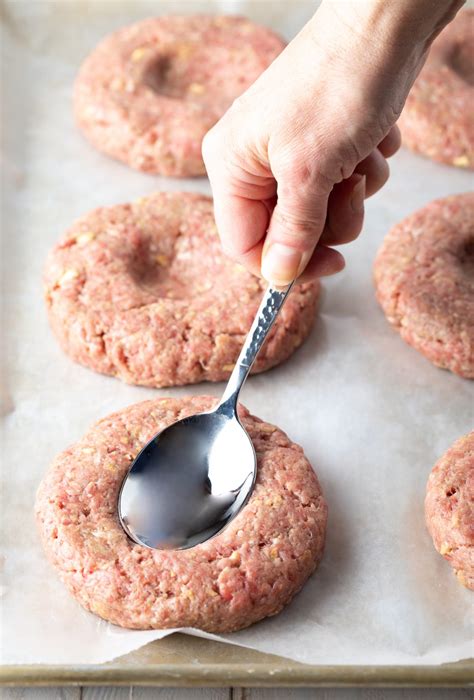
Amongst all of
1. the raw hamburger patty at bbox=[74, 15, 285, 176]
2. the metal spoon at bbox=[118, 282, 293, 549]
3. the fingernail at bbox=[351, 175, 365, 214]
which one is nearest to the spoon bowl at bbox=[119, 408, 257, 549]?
the metal spoon at bbox=[118, 282, 293, 549]

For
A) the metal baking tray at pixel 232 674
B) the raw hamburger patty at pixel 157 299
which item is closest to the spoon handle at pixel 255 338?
the raw hamburger patty at pixel 157 299

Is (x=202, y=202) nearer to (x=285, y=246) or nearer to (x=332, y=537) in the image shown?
(x=285, y=246)

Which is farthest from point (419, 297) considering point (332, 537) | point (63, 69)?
point (63, 69)

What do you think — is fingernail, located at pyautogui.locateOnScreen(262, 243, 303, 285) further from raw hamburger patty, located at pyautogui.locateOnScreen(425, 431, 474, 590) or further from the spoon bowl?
raw hamburger patty, located at pyautogui.locateOnScreen(425, 431, 474, 590)

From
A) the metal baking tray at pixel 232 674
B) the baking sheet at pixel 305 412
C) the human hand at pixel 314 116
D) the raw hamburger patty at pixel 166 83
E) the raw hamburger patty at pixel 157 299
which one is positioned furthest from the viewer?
the raw hamburger patty at pixel 166 83

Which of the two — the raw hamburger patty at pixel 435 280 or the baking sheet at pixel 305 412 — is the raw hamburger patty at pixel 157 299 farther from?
the raw hamburger patty at pixel 435 280
